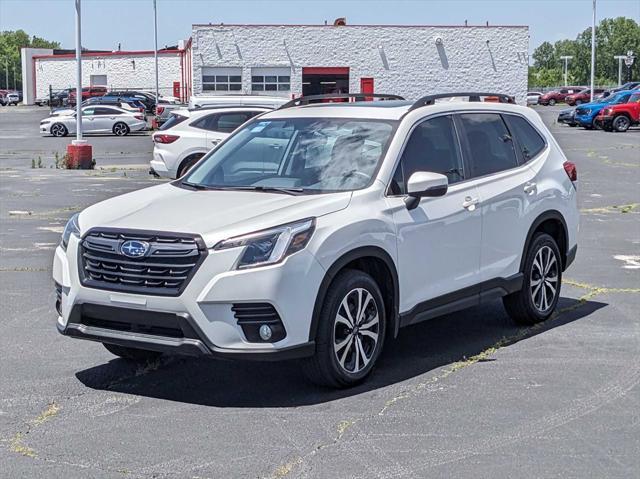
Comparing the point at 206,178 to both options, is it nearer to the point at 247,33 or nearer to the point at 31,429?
the point at 31,429

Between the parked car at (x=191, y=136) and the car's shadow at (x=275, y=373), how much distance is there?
36.8 ft

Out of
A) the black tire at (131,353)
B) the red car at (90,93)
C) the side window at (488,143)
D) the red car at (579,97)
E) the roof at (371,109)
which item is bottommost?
the black tire at (131,353)

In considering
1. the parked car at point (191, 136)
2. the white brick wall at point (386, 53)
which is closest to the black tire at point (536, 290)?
the parked car at point (191, 136)

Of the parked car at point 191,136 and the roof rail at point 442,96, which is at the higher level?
the roof rail at point 442,96

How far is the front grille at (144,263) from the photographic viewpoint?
5867 mm

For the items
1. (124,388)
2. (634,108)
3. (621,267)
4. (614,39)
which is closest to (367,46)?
(634,108)

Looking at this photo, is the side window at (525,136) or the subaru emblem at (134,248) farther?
the side window at (525,136)

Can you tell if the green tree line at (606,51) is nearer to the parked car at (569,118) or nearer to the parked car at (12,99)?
the parked car at (12,99)

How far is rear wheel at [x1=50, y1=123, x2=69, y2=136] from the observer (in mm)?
44625

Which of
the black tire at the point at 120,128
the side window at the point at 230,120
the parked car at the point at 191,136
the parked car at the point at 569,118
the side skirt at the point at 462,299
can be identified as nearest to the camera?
the side skirt at the point at 462,299

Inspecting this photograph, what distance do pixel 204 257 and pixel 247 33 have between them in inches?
2302

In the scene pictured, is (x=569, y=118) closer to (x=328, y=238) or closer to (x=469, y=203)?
(x=469, y=203)

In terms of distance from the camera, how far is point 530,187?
26.7ft

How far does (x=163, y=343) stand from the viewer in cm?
593
